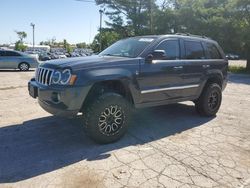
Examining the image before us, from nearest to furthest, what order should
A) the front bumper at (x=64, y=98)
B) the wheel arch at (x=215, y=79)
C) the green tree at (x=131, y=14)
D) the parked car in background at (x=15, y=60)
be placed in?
the front bumper at (x=64, y=98) → the wheel arch at (x=215, y=79) → the parked car in background at (x=15, y=60) → the green tree at (x=131, y=14)

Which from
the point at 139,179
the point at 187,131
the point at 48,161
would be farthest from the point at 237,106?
the point at 48,161

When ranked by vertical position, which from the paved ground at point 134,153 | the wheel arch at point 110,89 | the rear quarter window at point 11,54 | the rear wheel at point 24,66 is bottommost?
the paved ground at point 134,153

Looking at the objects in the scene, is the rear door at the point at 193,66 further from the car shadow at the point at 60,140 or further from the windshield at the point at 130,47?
the windshield at the point at 130,47

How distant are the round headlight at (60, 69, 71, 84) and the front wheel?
1.78ft

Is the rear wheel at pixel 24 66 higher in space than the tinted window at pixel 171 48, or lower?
lower

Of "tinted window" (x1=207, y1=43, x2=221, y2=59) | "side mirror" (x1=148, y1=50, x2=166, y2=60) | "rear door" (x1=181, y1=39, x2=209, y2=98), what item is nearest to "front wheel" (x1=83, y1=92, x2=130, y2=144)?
"side mirror" (x1=148, y1=50, x2=166, y2=60)

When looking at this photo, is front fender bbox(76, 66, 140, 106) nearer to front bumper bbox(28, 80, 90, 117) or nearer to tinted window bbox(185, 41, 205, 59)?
front bumper bbox(28, 80, 90, 117)

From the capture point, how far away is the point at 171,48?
5.73 metres

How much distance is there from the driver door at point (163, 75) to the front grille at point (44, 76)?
1.55 meters

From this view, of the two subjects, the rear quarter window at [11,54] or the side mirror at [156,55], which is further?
the rear quarter window at [11,54]

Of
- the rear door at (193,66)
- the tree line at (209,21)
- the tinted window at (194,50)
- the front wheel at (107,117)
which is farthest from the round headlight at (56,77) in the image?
the tree line at (209,21)

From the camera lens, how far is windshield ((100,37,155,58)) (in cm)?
532

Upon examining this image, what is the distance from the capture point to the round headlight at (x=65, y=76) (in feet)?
14.1

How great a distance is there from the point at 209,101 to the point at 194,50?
4.20ft
